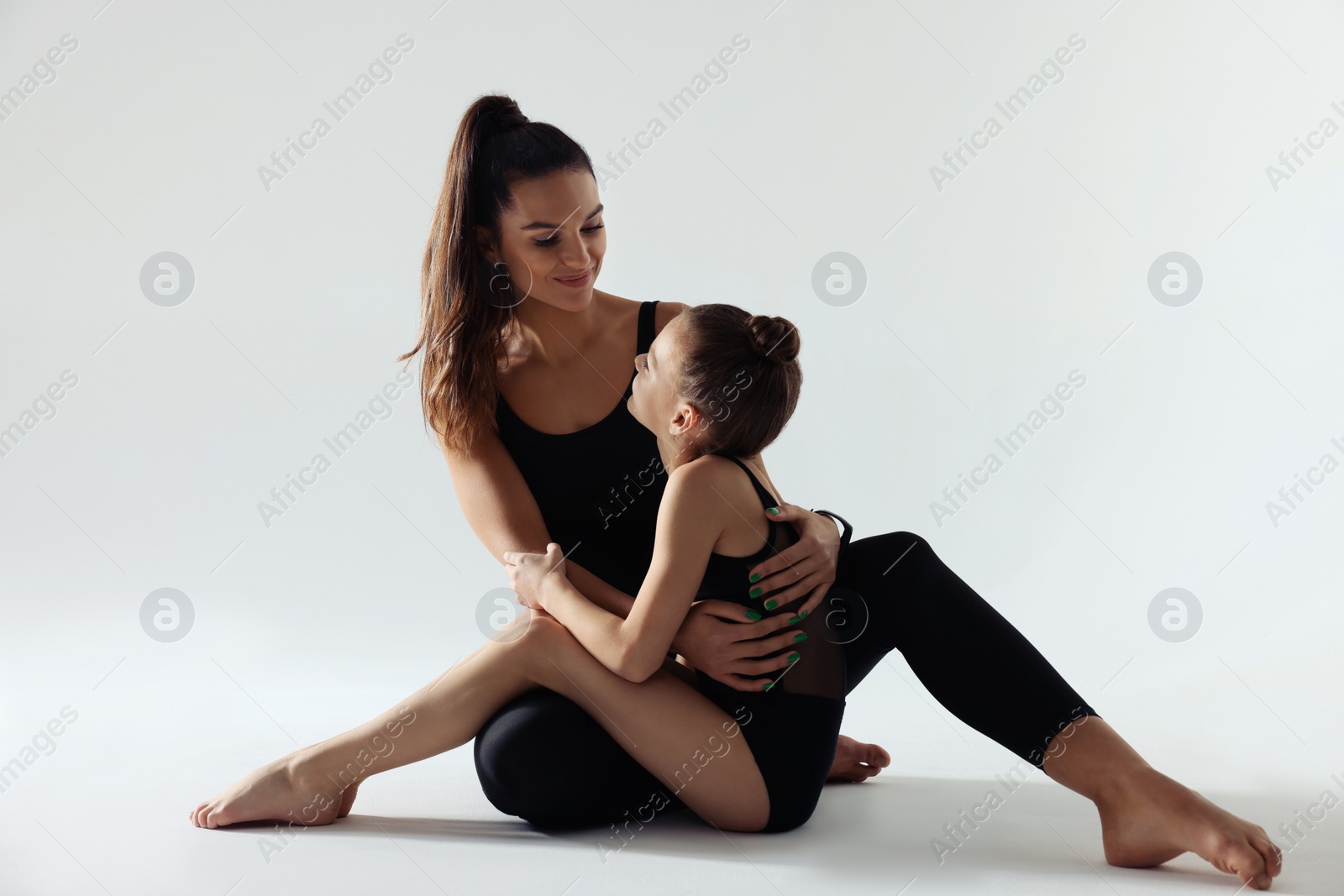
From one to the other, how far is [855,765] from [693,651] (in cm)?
65

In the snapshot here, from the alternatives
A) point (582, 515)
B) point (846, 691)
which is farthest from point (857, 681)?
point (582, 515)

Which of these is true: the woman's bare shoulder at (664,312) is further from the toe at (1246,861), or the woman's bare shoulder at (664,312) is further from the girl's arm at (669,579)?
the toe at (1246,861)

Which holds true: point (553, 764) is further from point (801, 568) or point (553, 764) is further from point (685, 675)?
point (801, 568)

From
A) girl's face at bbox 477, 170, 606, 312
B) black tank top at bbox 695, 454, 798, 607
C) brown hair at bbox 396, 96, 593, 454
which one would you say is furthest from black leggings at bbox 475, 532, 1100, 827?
girl's face at bbox 477, 170, 606, 312

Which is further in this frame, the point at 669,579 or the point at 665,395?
the point at 665,395

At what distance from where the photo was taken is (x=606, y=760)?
2.00m

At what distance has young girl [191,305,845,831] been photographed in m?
1.93

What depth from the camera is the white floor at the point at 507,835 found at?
176 cm

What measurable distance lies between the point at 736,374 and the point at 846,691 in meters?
0.61

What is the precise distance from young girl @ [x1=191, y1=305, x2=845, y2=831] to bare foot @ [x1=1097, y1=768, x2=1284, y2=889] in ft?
1.56

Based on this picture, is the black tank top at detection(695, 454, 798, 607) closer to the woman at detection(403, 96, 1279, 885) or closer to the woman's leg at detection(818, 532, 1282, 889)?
the woman at detection(403, 96, 1279, 885)

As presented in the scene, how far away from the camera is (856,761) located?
243cm

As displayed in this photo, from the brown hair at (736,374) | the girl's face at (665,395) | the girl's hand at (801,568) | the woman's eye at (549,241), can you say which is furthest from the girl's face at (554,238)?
the girl's hand at (801,568)

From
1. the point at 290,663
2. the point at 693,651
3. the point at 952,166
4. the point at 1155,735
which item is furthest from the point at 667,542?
the point at 952,166
